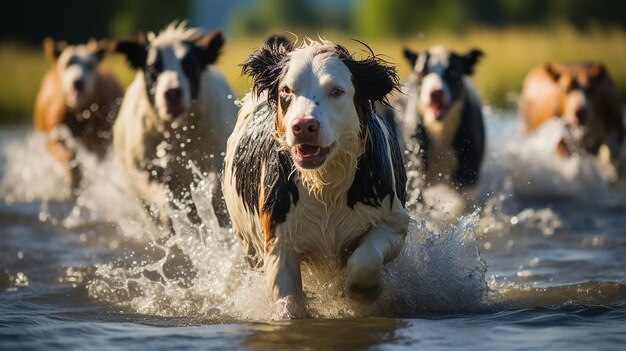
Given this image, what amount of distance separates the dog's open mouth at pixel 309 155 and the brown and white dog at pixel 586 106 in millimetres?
8735

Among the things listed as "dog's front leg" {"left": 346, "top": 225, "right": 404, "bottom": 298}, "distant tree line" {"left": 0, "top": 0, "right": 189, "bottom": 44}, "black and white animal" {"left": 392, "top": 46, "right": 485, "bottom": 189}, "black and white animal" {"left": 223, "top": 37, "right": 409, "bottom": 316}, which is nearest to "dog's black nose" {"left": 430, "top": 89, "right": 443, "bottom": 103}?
"black and white animal" {"left": 392, "top": 46, "right": 485, "bottom": 189}

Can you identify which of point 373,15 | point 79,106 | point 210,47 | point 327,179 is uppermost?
point 373,15

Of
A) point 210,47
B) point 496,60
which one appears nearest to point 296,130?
point 210,47

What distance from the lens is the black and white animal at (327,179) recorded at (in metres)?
6.39

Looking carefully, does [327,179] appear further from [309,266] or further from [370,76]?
[309,266]

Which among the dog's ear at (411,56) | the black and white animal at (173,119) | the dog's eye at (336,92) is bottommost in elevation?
the dog's eye at (336,92)

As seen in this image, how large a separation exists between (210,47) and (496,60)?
1825cm

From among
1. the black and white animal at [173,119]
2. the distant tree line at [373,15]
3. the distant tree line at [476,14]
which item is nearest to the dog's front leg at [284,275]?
the black and white animal at [173,119]

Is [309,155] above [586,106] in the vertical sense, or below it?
below

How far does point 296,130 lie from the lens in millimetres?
6121

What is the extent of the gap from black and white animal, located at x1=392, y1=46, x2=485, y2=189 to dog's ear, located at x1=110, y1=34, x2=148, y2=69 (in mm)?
2285

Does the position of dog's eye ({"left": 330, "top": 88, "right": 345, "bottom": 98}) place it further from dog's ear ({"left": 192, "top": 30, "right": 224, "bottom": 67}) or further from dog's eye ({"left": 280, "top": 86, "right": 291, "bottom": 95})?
dog's ear ({"left": 192, "top": 30, "right": 224, "bottom": 67})

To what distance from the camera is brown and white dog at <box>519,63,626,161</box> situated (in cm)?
1458

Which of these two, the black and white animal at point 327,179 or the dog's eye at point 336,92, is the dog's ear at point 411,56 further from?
the dog's eye at point 336,92
